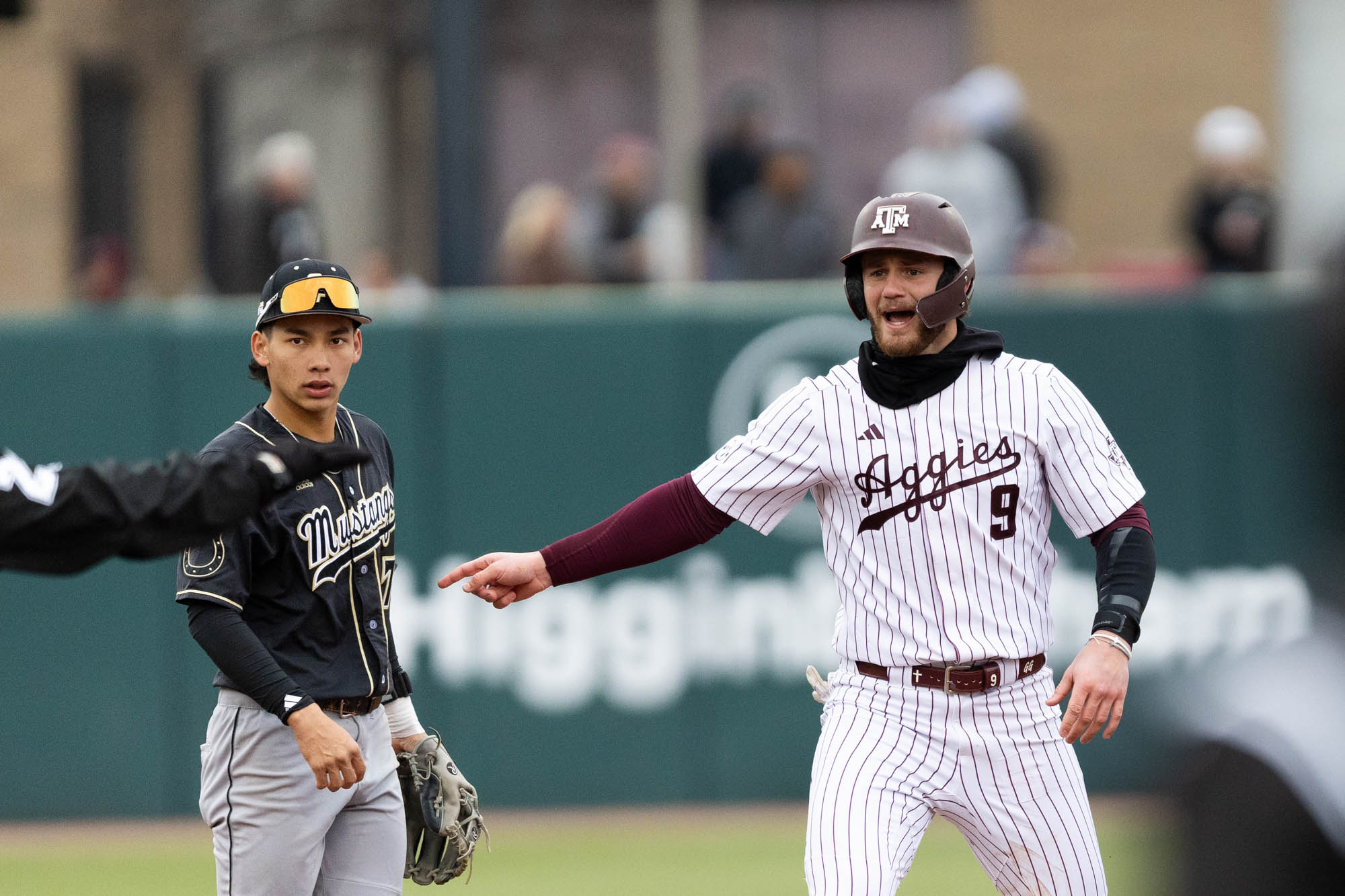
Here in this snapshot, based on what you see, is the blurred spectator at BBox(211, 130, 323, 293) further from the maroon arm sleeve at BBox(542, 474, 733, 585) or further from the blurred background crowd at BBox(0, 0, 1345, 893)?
the maroon arm sleeve at BBox(542, 474, 733, 585)

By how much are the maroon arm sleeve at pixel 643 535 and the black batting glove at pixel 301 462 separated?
1000mm

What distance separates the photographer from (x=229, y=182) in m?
13.6

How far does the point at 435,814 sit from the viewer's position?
15.2ft

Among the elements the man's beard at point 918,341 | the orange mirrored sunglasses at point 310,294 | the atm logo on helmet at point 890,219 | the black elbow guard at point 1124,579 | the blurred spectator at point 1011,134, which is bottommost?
the black elbow guard at point 1124,579

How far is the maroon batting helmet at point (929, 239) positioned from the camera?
4.27 meters

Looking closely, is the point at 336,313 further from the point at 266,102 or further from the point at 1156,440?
the point at 266,102

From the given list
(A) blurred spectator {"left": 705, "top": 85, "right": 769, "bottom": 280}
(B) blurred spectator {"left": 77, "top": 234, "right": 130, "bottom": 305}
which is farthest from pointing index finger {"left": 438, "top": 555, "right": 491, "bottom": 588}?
(B) blurred spectator {"left": 77, "top": 234, "right": 130, "bottom": 305}

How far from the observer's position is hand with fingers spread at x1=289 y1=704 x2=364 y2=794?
4.05 meters

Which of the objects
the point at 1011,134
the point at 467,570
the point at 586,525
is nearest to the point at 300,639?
the point at 467,570

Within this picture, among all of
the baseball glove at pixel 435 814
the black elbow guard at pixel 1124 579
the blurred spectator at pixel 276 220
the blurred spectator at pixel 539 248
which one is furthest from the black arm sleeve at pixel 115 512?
the blurred spectator at pixel 276 220

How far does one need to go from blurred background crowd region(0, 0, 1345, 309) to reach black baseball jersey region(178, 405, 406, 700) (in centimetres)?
570

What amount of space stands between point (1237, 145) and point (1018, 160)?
122cm

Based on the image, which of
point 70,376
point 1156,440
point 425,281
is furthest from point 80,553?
point 425,281

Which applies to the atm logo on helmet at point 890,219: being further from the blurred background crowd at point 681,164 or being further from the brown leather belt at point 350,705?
the blurred background crowd at point 681,164
